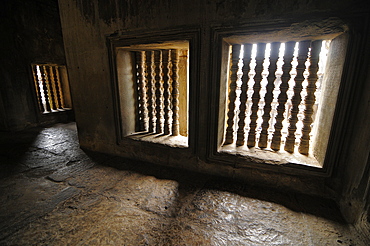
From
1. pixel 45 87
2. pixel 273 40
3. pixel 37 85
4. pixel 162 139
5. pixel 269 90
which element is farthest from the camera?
pixel 45 87

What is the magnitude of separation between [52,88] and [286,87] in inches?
302

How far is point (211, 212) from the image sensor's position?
2.00 metres

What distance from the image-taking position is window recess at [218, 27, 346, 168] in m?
2.15

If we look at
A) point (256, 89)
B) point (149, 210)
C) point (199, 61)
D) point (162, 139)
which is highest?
point (199, 61)

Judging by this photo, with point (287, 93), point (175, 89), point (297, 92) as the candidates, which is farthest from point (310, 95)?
point (175, 89)

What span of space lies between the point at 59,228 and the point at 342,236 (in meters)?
2.80

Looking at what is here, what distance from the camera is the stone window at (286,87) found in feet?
6.72

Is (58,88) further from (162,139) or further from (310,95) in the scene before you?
(310,95)

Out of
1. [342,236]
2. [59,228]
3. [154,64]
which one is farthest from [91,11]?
[342,236]

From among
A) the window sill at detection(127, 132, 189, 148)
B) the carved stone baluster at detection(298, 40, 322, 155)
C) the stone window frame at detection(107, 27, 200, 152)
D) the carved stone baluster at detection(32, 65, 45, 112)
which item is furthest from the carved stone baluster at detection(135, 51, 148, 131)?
the carved stone baluster at detection(32, 65, 45, 112)

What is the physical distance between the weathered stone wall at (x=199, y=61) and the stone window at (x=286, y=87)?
186 millimetres

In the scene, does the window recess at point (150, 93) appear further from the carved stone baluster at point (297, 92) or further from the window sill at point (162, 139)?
the carved stone baluster at point (297, 92)

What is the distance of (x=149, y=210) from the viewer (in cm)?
202

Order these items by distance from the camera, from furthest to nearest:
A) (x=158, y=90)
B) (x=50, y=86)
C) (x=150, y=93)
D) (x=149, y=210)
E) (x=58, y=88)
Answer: (x=58, y=88) → (x=50, y=86) → (x=150, y=93) → (x=158, y=90) → (x=149, y=210)
